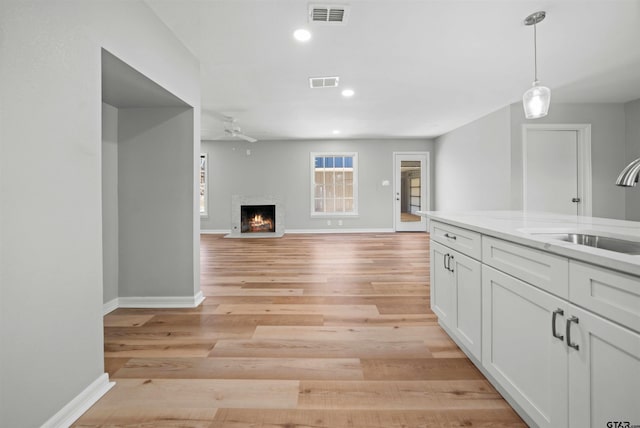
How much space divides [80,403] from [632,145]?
281 inches

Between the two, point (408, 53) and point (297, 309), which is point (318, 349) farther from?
point (408, 53)

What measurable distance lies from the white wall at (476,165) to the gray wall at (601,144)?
7.0 inches

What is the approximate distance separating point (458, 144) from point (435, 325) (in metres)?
5.28

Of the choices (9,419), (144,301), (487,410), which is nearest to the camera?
(9,419)

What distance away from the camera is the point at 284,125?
6312 millimetres

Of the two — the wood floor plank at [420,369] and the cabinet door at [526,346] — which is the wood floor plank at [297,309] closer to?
the wood floor plank at [420,369]

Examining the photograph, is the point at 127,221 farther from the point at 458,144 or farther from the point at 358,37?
the point at 458,144

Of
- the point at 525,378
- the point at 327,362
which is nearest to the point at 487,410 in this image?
the point at 525,378

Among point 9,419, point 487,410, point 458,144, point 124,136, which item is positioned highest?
point 458,144

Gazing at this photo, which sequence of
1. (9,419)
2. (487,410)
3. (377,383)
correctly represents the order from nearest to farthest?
1. (9,419)
2. (487,410)
3. (377,383)

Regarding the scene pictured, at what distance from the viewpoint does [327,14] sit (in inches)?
92.8

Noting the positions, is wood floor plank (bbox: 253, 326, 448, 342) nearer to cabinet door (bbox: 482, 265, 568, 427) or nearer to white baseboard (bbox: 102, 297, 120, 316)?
cabinet door (bbox: 482, 265, 568, 427)

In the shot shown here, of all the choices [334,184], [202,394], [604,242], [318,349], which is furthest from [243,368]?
[334,184]

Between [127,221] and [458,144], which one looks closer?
[127,221]
